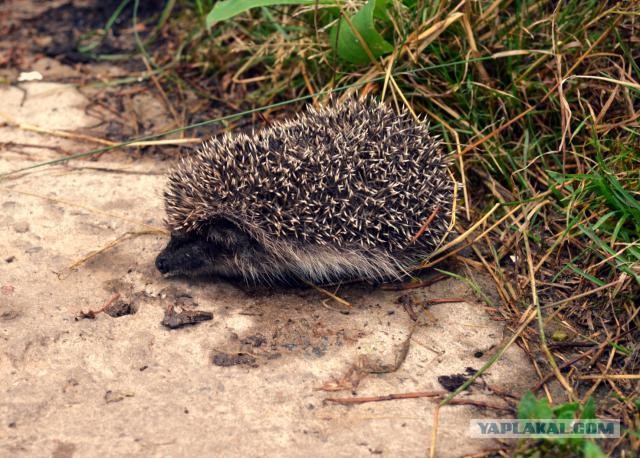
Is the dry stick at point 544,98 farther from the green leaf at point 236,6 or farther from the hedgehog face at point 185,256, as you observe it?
the hedgehog face at point 185,256

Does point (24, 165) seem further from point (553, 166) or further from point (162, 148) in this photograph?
point (553, 166)

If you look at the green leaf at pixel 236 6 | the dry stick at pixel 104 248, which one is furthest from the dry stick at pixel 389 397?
the green leaf at pixel 236 6

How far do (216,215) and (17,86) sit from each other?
12.0ft

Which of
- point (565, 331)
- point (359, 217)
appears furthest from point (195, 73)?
point (565, 331)

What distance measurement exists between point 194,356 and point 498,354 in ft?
6.06

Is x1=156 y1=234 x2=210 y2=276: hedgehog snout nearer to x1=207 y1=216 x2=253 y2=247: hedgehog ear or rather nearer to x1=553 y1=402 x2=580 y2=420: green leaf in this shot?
x1=207 y1=216 x2=253 y2=247: hedgehog ear

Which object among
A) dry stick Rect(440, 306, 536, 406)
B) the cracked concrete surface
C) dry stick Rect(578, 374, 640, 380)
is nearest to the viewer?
the cracked concrete surface

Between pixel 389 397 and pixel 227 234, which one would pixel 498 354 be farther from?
pixel 227 234

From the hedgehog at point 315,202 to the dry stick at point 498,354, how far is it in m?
0.79

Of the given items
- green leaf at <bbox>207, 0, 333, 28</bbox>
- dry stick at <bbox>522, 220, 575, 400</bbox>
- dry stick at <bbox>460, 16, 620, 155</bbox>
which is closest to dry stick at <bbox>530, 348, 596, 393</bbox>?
dry stick at <bbox>522, 220, 575, 400</bbox>

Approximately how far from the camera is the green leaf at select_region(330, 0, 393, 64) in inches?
223

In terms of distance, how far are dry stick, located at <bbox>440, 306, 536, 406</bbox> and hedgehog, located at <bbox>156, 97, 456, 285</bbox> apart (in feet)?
2.60

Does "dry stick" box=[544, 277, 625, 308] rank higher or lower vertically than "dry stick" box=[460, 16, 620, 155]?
lower

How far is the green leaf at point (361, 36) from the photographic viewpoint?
565cm
